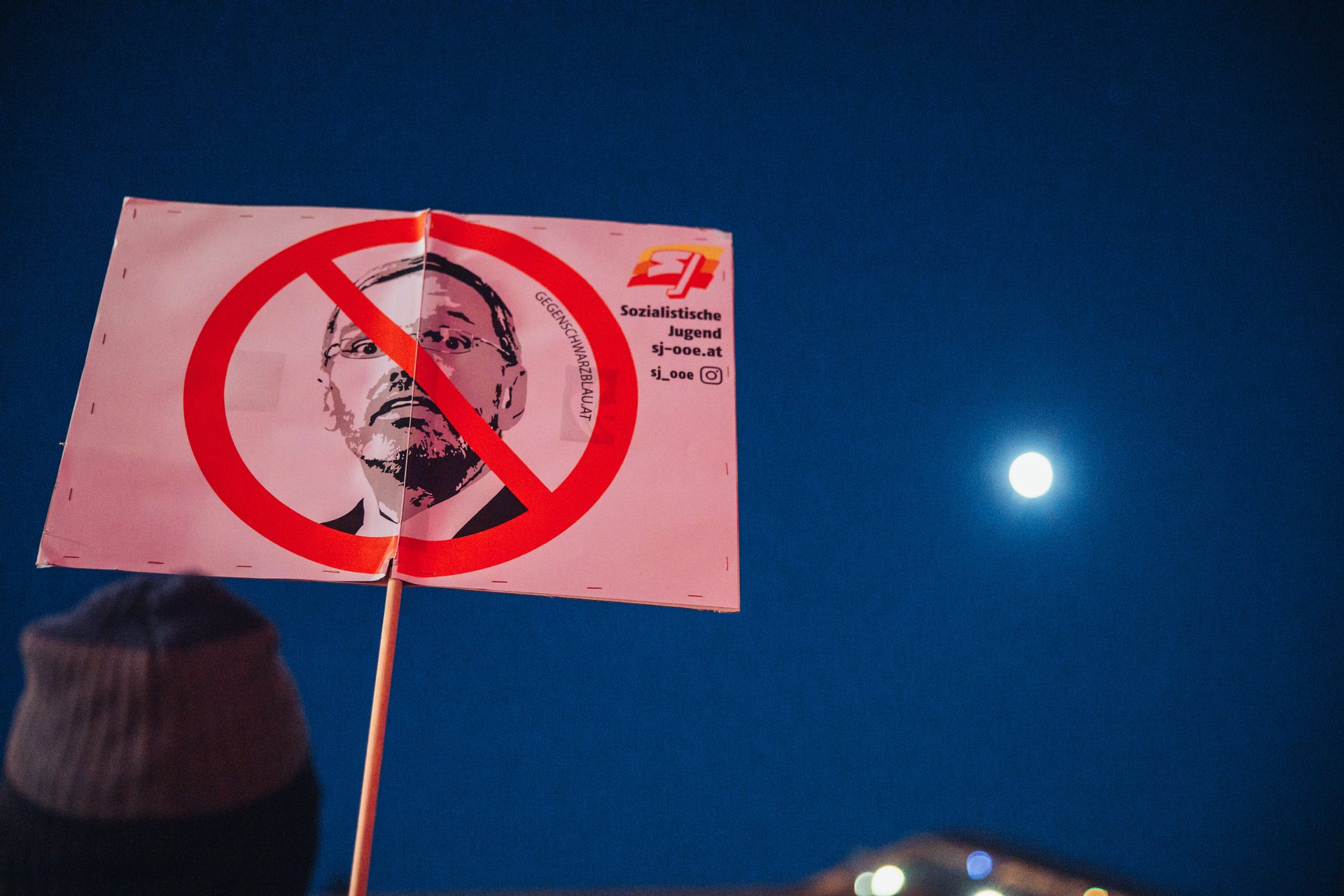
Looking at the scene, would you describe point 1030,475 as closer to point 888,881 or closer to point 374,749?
point 888,881

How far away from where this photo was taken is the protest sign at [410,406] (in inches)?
31.9

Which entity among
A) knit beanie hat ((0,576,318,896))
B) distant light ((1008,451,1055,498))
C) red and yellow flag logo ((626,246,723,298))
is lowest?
knit beanie hat ((0,576,318,896))

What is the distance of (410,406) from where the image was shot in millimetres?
851

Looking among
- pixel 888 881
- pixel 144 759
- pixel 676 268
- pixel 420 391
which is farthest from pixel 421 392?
pixel 888 881

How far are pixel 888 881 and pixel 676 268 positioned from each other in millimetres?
704

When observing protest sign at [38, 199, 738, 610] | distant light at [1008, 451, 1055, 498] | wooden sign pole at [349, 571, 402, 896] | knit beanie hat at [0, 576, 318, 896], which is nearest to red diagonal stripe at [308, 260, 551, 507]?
protest sign at [38, 199, 738, 610]

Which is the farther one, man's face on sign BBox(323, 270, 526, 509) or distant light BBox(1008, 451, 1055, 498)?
distant light BBox(1008, 451, 1055, 498)

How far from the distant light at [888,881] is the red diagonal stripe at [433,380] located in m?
0.50

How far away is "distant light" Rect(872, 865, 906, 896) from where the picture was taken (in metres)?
0.52

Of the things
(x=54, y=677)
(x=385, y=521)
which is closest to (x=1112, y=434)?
(x=385, y=521)

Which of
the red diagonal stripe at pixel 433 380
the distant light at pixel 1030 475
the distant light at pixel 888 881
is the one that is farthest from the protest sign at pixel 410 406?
the distant light at pixel 1030 475

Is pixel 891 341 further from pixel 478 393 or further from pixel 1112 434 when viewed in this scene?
pixel 478 393

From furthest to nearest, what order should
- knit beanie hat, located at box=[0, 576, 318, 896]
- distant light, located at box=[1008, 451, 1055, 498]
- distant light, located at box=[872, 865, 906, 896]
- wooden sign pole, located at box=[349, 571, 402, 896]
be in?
1. distant light, located at box=[1008, 451, 1055, 498]
2. wooden sign pole, located at box=[349, 571, 402, 896]
3. distant light, located at box=[872, 865, 906, 896]
4. knit beanie hat, located at box=[0, 576, 318, 896]

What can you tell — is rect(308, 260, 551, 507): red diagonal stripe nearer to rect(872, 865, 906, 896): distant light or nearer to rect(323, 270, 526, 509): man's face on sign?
rect(323, 270, 526, 509): man's face on sign
